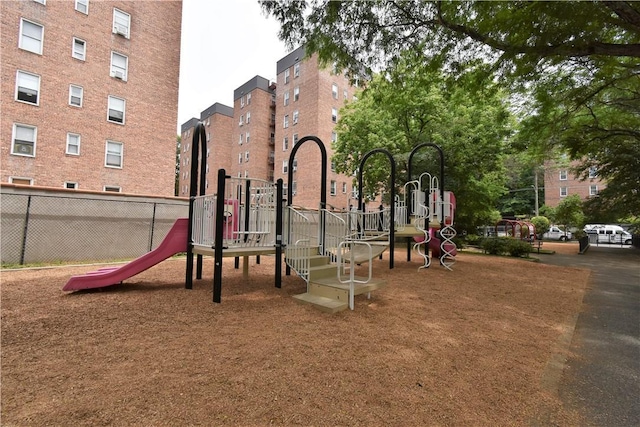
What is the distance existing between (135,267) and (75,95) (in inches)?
626

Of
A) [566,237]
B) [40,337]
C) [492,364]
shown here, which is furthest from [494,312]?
[566,237]

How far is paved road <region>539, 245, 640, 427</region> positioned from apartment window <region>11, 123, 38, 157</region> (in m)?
20.8

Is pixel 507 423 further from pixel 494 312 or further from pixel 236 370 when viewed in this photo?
pixel 494 312

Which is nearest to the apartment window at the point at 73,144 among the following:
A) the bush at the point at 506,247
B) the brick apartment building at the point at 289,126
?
the brick apartment building at the point at 289,126

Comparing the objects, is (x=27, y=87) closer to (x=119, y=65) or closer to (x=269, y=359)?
(x=119, y=65)

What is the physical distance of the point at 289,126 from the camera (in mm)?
32875

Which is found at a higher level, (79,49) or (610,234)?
(79,49)

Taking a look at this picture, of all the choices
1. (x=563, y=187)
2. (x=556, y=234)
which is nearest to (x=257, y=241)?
(x=556, y=234)

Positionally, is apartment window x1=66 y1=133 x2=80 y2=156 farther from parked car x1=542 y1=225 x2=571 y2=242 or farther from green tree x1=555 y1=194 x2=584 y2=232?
parked car x1=542 y1=225 x2=571 y2=242

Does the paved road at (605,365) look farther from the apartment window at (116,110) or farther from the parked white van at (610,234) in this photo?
the parked white van at (610,234)

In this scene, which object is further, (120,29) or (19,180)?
(120,29)

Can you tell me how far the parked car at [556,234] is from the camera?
30481 millimetres

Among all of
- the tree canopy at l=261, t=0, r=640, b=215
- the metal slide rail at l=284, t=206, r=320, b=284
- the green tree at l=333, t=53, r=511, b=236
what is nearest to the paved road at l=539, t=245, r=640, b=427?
the metal slide rail at l=284, t=206, r=320, b=284

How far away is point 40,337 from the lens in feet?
11.0
